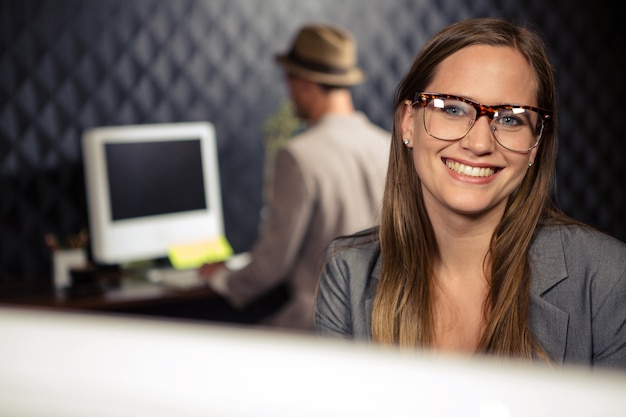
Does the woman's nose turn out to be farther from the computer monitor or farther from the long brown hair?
the computer monitor

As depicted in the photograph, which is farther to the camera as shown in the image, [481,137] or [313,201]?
[313,201]

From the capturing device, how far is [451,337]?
1353 mm

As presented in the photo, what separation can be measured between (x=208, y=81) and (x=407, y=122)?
8.75 feet

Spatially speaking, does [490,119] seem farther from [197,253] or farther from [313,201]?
[197,253]

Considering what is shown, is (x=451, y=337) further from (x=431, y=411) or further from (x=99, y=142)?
(x=99, y=142)

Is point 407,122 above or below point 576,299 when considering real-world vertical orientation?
above

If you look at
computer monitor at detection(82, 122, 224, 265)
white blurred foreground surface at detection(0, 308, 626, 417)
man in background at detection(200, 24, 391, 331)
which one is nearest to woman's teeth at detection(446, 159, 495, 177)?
white blurred foreground surface at detection(0, 308, 626, 417)

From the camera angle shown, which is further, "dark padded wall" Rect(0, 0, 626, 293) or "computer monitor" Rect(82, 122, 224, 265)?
"dark padded wall" Rect(0, 0, 626, 293)

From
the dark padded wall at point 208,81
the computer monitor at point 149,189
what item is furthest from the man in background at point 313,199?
the dark padded wall at point 208,81

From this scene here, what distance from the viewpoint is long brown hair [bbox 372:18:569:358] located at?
1.30 m

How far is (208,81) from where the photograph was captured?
13.0 feet

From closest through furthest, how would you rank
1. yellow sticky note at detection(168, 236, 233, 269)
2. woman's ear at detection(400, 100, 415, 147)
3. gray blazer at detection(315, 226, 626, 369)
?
gray blazer at detection(315, 226, 626, 369) → woman's ear at detection(400, 100, 415, 147) → yellow sticky note at detection(168, 236, 233, 269)

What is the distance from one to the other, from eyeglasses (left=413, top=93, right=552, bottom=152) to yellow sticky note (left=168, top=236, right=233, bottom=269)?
2319mm

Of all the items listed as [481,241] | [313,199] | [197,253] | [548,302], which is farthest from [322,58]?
[548,302]
